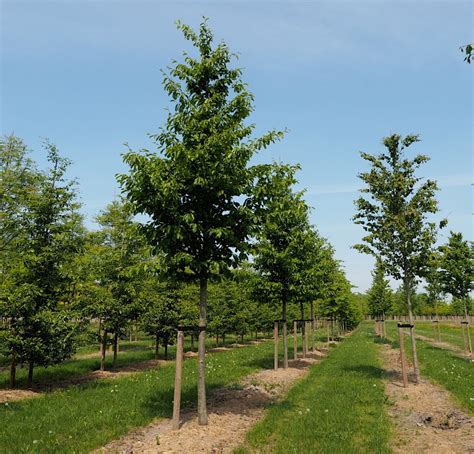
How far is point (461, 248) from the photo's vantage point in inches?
1059

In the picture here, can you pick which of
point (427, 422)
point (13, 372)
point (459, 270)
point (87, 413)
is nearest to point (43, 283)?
point (13, 372)

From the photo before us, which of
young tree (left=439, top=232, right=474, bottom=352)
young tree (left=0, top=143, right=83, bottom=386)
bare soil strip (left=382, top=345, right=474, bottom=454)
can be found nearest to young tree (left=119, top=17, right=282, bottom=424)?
bare soil strip (left=382, top=345, right=474, bottom=454)

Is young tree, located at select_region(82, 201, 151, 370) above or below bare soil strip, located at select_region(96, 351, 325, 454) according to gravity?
above

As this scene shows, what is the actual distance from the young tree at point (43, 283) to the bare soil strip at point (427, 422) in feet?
36.9

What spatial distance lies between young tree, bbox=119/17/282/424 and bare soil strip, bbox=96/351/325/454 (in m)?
0.65

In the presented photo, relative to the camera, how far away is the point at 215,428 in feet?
28.3

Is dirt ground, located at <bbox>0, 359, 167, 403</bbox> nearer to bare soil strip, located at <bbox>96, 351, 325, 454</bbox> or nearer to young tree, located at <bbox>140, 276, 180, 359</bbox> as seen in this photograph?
young tree, located at <bbox>140, 276, 180, 359</bbox>

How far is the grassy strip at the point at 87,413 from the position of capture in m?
7.86

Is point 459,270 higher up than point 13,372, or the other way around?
point 459,270

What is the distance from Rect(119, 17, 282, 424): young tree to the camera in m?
8.81

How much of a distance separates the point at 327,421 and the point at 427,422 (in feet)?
8.44

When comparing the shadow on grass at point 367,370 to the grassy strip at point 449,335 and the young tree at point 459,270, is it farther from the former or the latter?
the grassy strip at point 449,335

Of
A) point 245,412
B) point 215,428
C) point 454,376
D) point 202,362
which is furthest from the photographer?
point 454,376

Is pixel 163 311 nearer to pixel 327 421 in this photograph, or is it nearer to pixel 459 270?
pixel 327 421
